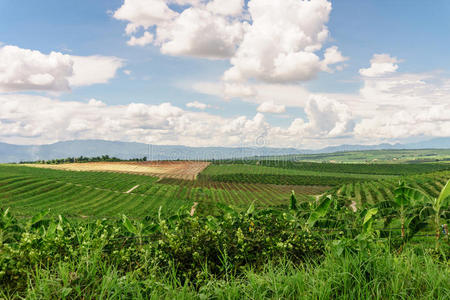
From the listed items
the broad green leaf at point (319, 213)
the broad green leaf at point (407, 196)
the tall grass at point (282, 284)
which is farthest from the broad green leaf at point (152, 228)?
the broad green leaf at point (407, 196)

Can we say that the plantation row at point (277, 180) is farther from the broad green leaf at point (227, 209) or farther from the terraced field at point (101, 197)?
the broad green leaf at point (227, 209)

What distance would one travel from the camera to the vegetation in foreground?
386cm

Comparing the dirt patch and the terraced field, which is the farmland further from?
the dirt patch

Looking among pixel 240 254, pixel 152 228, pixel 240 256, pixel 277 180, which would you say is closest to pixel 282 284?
pixel 240 256

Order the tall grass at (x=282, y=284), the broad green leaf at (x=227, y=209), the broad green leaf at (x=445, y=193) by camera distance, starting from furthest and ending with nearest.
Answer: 1. the broad green leaf at (x=227, y=209)
2. the broad green leaf at (x=445, y=193)
3. the tall grass at (x=282, y=284)

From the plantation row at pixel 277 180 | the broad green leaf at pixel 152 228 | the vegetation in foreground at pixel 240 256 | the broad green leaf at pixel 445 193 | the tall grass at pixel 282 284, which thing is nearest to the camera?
the tall grass at pixel 282 284

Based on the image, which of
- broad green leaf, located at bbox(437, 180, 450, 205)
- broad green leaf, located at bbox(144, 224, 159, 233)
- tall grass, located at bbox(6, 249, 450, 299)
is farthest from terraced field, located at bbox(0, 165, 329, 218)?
broad green leaf, located at bbox(437, 180, 450, 205)

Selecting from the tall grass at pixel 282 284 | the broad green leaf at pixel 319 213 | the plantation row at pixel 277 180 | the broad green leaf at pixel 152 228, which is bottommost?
the plantation row at pixel 277 180

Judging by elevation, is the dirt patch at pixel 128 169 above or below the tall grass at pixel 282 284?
below

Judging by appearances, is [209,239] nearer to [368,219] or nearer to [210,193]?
[368,219]

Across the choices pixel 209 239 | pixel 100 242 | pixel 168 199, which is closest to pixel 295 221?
pixel 209 239

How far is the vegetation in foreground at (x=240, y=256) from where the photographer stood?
386cm

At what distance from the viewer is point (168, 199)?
7388 centimetres

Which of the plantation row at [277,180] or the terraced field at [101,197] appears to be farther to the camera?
the plantation row at [277,180]
